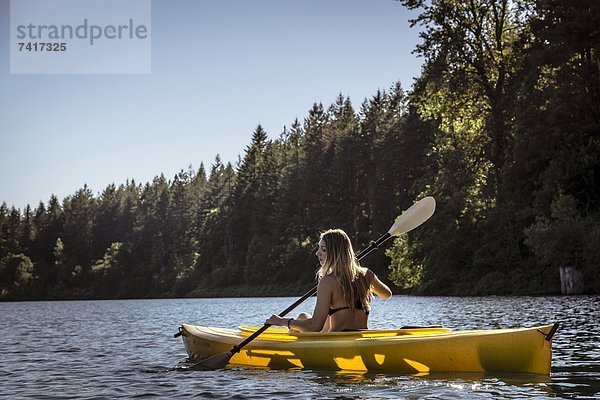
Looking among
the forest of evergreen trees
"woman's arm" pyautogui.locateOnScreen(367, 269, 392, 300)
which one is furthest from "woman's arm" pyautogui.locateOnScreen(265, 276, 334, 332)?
the forest of evergreen trees

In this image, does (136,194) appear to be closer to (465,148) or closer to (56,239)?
(56,239)

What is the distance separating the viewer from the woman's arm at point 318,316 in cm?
805

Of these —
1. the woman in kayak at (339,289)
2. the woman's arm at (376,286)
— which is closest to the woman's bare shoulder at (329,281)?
the woman in kayak at (339,289)

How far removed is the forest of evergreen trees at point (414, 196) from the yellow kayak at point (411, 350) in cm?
1893

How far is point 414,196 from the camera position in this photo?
1791 inches

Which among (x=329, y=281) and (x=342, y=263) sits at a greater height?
(x=342, y=263)

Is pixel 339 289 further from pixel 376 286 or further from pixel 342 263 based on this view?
pixel 376 286

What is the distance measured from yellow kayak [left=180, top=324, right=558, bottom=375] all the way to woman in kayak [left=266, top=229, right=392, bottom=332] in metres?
0.19

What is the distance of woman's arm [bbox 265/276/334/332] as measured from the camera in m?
8.05

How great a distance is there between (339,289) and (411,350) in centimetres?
99

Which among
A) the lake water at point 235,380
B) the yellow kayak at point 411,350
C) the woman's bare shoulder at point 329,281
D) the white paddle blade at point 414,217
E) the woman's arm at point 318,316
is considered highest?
the white paddle blade at point 414,217

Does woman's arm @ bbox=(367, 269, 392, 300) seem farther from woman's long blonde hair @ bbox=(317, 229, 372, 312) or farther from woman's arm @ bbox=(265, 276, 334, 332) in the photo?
woman's arm @ bbox=(265, 276, 334, 332)

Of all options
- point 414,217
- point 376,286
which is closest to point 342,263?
point 376,286

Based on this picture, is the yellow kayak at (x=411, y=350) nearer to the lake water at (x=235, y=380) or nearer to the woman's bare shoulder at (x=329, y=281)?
the lake water at (x=235, y=380)
